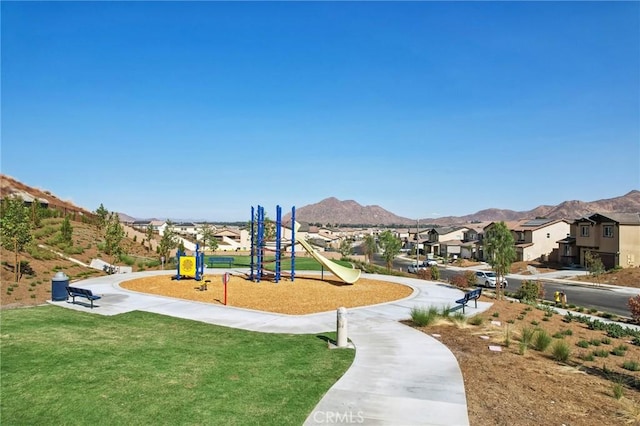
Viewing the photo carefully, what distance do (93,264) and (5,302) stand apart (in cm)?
1567

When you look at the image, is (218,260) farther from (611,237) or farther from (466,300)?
(611,237)

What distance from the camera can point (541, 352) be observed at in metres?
12.3

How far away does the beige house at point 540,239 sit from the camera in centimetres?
6066

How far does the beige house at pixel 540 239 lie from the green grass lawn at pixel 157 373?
183 ft

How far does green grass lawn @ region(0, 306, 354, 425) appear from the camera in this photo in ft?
25.3

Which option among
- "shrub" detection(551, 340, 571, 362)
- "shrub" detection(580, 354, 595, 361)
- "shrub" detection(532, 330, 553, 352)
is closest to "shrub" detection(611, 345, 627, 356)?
"shrub" detection(580, 354, 595, 361)

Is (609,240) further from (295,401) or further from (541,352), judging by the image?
(295,401)

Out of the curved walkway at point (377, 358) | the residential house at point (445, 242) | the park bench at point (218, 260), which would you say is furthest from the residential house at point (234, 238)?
the curved walkway at point (377, 358)

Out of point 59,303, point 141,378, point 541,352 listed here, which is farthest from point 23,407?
point 541,352

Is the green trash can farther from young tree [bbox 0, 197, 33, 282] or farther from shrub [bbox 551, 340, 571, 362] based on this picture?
shrub [bbox 551, 340, 571, 362]

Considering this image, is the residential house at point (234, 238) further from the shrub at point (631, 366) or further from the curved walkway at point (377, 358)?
the shrub at point (631, 366)

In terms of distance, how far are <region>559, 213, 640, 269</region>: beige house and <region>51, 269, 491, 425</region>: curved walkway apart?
36.8m

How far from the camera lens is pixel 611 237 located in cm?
4881

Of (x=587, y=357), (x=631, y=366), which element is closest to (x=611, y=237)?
(x=587, y=357)
